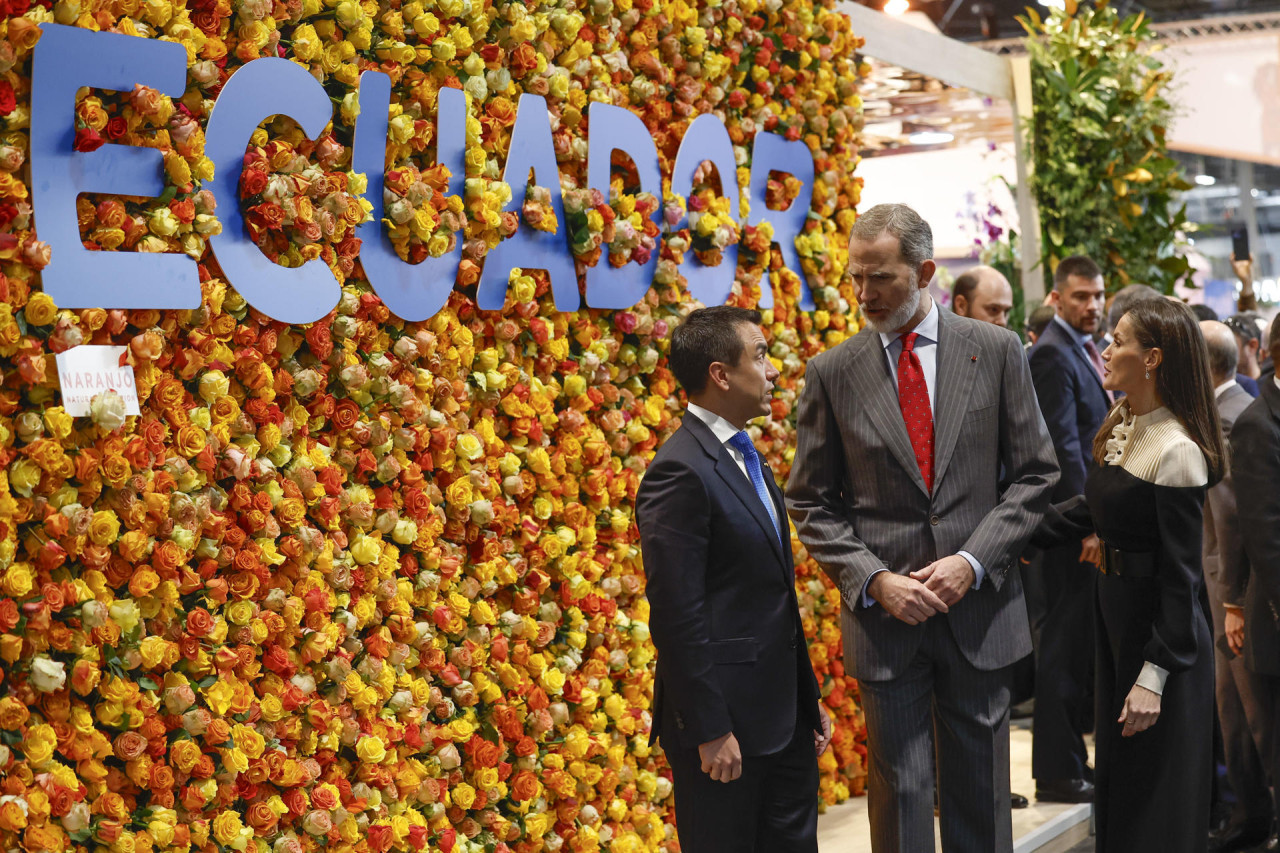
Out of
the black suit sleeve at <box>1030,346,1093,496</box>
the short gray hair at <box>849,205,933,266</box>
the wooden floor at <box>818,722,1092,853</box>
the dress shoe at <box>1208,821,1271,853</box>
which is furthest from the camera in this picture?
the black suit sleeve at <box>1030,346,1093,496</box>

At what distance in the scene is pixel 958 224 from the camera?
25.6ft

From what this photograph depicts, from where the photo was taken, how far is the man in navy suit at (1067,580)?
4.48m

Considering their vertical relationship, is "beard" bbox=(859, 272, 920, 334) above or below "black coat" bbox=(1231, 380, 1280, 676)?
above

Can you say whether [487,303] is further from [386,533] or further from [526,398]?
[386,533]

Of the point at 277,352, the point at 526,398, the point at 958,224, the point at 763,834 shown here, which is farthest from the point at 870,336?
the point at 958,224

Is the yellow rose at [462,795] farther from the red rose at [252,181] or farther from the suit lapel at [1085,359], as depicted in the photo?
the suit lapel at [1085,359]

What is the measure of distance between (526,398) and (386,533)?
0.57 m

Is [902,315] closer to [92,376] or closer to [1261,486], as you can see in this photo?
[1261,486]

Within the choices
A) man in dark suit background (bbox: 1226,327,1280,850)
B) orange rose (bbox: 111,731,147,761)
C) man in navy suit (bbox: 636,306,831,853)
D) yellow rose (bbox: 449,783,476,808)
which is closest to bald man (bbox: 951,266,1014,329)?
man in dark suit background (bbox: 1226,327,1280,850)

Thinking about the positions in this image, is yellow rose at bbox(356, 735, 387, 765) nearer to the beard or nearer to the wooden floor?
the beard

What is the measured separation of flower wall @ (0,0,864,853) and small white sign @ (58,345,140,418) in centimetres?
3

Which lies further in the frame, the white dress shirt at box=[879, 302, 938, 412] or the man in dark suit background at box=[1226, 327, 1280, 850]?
the man in dark suit background at box=[1226, 327, 1280, 850]

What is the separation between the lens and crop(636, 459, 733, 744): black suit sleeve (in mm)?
2547

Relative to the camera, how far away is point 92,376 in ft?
8.08
